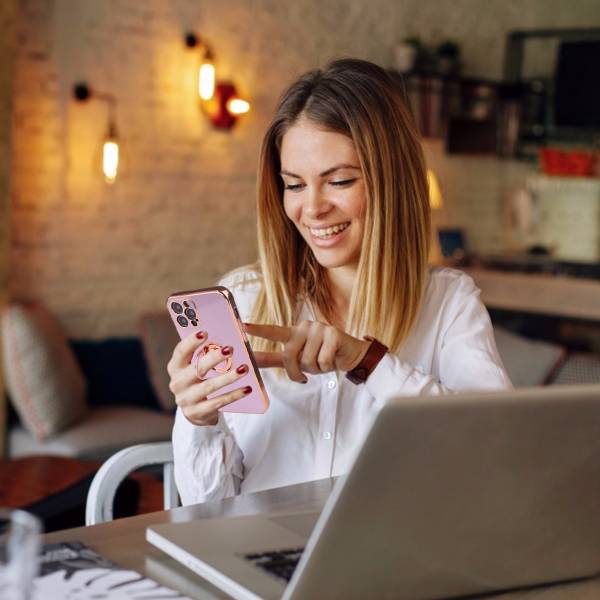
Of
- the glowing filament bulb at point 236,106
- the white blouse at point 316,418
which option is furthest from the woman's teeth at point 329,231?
the glowing filament bulb at point 236,106

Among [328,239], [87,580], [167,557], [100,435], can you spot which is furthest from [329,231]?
[100,435]

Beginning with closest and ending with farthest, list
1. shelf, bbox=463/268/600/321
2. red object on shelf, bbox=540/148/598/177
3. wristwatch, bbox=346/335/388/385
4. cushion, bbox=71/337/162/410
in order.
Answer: wristwatch, bbox=346/335/388/385 → cushion, bbox=71/337/162/410 → shelf, bbox=463/268/600/321 → red object on shelf, bbox=540/148/598/177

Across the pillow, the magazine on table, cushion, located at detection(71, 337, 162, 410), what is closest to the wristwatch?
the magazine on table

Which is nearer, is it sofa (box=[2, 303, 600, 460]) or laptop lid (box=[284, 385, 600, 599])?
laptop lid (box=[284, 385, 600, 599])

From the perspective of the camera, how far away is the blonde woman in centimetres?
200

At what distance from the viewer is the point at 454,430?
3.41ft

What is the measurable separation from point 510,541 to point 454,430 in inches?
8.6

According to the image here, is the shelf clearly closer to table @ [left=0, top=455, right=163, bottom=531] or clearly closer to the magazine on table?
table @ [left=0, top=455, right=163, bottom=531]

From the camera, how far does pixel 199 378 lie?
A: 63.9 inches

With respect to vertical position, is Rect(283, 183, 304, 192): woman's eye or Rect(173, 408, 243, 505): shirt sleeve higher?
Rect(283, 183, 304, 192): woman's eye

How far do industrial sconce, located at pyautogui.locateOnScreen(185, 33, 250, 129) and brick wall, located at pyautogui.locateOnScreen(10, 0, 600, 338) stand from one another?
0.22 feet

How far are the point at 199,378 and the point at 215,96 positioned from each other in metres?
4.32

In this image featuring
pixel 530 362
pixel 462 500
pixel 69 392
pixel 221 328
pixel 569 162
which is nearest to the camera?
pixel 462 500

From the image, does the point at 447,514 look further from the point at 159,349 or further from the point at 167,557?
the point at 159,349
